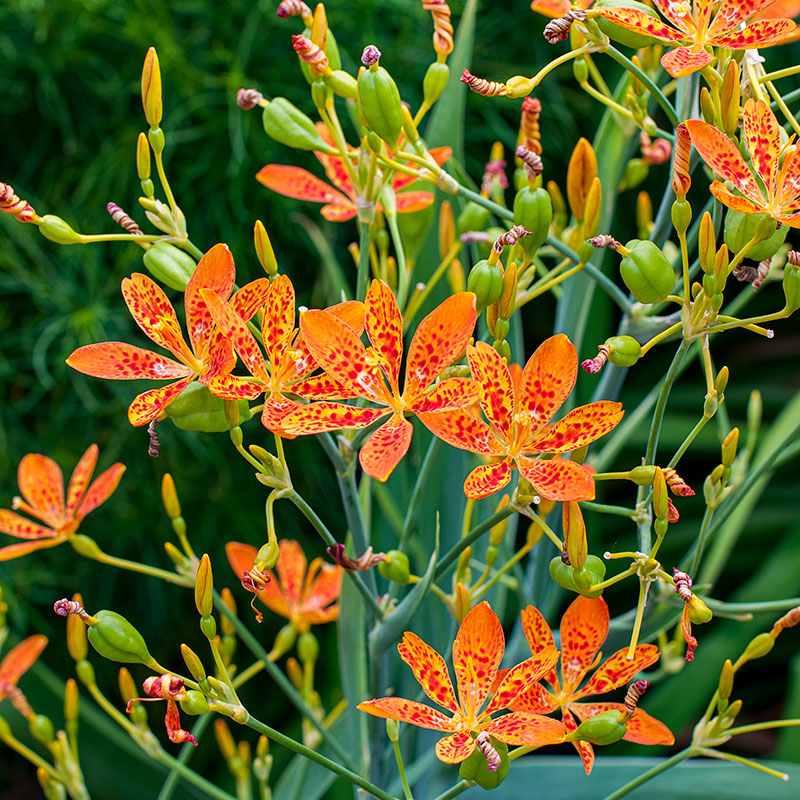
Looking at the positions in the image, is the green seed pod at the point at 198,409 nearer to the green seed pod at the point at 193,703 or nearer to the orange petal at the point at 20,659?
the green seed pod at the point at 193,703

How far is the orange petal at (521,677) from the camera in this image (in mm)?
273

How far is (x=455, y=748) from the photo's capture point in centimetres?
26

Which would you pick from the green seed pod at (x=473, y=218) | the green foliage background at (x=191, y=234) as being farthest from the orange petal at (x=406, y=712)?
the green foliage background at (x=191, y=234)

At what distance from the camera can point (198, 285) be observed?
279mm

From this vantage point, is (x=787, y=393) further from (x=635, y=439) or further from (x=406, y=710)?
(x=406, y=710)

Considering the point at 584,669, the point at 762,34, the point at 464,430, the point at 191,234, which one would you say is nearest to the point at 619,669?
the point at 584,669

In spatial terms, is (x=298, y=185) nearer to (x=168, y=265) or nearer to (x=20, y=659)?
(x=168, y=265)

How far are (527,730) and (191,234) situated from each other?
2.04ft

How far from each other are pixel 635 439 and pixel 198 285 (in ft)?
1.92

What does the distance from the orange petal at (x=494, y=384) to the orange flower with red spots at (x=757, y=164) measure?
8 cm

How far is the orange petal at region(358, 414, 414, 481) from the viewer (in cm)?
24

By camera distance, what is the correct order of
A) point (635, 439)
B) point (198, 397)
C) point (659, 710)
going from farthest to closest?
point (635, 439) < point (659, 710) < point (198, 397)

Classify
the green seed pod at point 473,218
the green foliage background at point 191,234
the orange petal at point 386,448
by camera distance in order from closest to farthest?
1. the orange petal at point 386,448
2. the green seed pod at point 473,218
3. the green foliage background at point 191,234

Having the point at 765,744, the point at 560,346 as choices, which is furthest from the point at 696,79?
the point at 765,744
